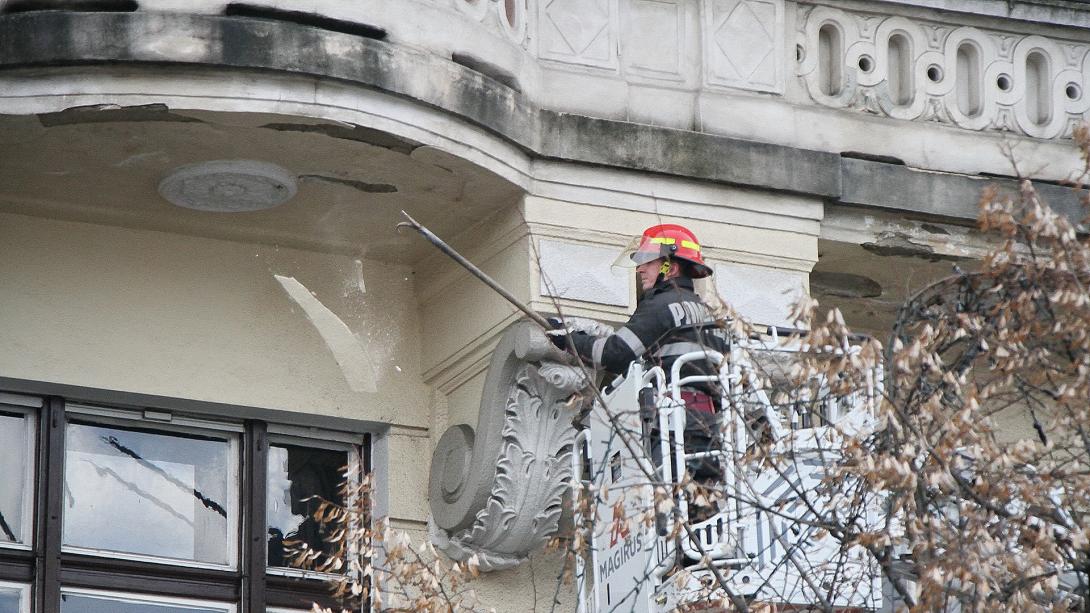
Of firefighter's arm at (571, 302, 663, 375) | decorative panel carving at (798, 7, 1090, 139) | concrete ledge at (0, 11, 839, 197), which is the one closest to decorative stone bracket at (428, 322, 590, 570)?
firefighter's arm at (571, 302, 663, 375)

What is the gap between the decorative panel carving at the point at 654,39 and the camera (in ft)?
42.9

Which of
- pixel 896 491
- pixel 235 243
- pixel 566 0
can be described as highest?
pixel 566 0

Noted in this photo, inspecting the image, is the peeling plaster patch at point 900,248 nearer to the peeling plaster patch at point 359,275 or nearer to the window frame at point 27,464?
the peeling plaster patch at point 359,275

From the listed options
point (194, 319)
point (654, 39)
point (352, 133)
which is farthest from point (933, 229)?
point (194, 319)

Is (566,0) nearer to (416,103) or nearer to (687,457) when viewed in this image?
(416,103)

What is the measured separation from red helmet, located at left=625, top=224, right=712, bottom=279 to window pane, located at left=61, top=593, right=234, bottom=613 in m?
2.78

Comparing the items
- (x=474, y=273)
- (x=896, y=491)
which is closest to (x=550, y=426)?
(x=474, y=273)

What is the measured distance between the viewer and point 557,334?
1188cm

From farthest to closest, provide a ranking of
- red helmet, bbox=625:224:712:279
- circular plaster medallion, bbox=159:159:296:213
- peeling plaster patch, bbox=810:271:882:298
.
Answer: peeling plaster patch, bbox=810:271:882:298 < circular plaster medallion, bbox=159:159:296:213 < red helmet, bbox=625:224:712:279

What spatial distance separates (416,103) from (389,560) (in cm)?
233

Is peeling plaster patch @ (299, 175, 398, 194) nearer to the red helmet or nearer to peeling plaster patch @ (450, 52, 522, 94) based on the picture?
peeling plaster patch @ (450, 52, 522, 94)

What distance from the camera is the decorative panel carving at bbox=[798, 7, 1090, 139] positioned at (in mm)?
13539

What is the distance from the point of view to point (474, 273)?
39.1ft

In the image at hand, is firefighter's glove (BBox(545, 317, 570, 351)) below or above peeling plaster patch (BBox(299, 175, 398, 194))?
below
